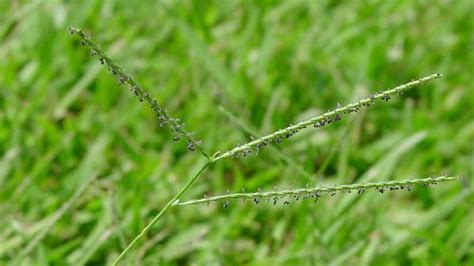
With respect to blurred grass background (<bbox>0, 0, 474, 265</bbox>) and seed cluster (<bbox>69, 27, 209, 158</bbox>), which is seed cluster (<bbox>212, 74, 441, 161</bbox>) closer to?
seed cluster (<bbox>69, 27, 209, 158</bbox>)

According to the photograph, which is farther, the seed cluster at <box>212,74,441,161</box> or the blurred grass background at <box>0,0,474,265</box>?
the blurred grass background at <box>0,0,474,265</box>

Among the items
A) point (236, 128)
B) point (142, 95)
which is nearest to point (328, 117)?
point (142, 95)

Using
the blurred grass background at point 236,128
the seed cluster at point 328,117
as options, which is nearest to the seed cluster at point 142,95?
the seed cluster at point 328,117

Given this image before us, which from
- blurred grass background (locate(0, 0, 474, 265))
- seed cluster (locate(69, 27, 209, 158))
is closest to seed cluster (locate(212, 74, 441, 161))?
seed cluster (locate(69, 27, 209, 158))

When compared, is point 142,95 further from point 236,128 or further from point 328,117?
point 236,128

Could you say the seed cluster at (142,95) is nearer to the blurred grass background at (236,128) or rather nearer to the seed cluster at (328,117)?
the seed cluster at (328,117)

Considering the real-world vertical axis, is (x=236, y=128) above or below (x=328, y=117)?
above

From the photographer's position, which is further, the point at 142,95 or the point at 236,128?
the point at 236,128

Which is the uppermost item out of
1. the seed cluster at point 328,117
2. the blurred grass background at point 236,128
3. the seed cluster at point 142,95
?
the blurred grass background at point 236,128

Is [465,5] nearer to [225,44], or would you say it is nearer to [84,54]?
[225,44]
